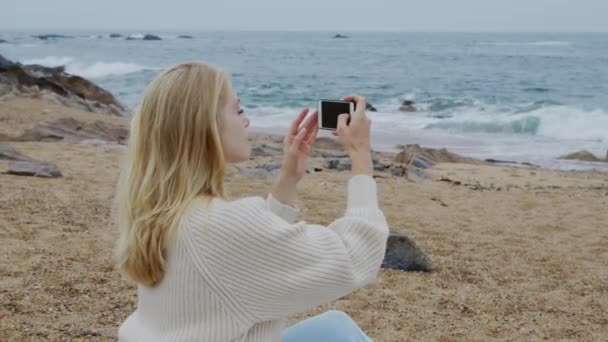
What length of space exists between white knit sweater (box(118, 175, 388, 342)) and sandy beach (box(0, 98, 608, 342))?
216 cm

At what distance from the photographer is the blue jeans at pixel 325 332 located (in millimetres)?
2227

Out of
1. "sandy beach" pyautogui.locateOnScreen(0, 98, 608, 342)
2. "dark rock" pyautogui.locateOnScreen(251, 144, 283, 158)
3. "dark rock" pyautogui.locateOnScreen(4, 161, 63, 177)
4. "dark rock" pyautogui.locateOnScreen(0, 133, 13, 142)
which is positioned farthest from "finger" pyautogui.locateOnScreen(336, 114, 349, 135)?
"dark rock" pyautogui.locateOnScreen(0, 133, 13, 142)

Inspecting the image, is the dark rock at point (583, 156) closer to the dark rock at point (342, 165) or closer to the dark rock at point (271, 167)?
the dark rock at point (342, 165)

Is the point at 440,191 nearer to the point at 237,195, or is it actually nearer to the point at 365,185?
the point at 237,195

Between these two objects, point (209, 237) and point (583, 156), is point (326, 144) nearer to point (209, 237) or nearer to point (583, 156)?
point (583, 156)

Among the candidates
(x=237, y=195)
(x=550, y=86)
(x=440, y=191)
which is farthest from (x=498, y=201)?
(x=550, y=86)

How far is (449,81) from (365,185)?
3373cm

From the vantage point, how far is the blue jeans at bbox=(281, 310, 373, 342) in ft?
7.30

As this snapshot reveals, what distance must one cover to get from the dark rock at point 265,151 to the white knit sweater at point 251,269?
8.73 m

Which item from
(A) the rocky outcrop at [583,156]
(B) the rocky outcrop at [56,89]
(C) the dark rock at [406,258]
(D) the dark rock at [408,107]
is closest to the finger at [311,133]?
(C) the dark rock at [406,258]

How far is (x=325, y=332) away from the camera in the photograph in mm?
2234

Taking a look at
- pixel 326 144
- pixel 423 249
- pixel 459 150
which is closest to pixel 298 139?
pixel 423 249

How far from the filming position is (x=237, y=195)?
7.42 m

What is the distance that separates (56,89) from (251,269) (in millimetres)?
15578
